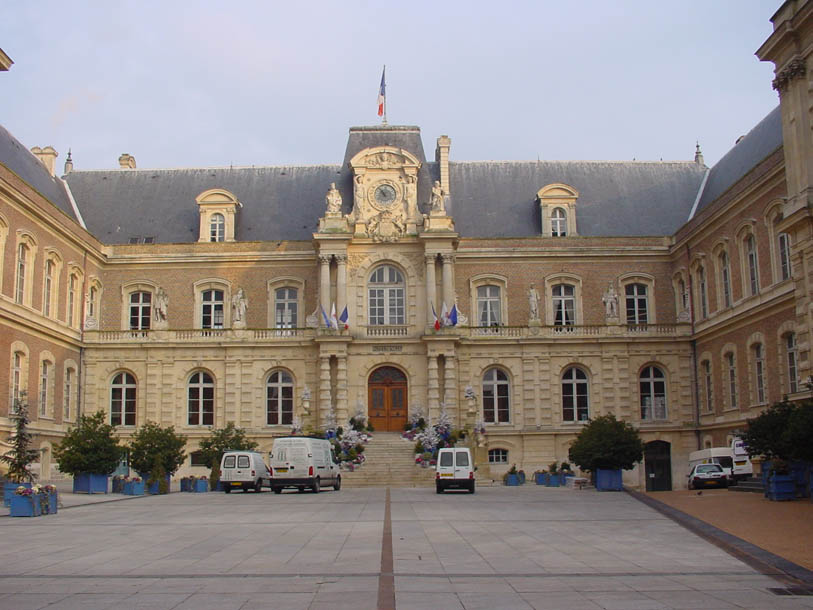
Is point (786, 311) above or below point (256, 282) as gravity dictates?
below

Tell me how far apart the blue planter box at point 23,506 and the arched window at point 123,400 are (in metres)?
22.9

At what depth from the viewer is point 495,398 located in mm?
45500

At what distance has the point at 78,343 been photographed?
44.7 metres

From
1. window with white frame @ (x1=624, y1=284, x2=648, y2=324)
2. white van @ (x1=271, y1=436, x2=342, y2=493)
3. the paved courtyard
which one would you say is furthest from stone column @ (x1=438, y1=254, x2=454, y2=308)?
the paved courtyard

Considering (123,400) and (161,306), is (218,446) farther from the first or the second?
(161,306)

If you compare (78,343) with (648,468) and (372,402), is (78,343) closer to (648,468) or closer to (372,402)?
(372,402)

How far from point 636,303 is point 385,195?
1333 cm

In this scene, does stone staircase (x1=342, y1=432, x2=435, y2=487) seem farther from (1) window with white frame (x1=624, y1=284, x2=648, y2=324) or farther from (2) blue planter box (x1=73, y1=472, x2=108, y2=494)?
(1) window with white frame (x1=624, y1=284, x2=648, y2=324)

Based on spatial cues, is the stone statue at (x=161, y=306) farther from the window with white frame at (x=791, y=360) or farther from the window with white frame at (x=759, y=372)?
the window with white frame at (x=791, y=360)

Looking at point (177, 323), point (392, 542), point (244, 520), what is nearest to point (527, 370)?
point (177, 323)

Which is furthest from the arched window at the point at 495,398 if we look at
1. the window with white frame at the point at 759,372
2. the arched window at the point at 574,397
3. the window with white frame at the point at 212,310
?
the window with white frame at the point at 212,310

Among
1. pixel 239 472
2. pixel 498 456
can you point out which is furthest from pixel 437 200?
pixel 239 472

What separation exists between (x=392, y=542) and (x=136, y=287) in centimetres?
3295

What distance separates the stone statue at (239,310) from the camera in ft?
150
